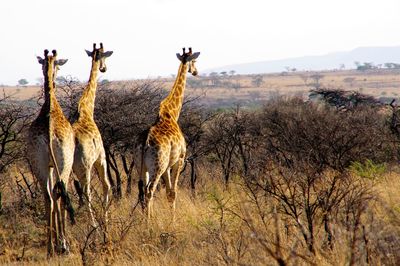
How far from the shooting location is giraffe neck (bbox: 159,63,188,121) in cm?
851

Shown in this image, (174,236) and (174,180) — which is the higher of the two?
(174,180)

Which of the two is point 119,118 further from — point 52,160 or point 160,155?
point 52,160

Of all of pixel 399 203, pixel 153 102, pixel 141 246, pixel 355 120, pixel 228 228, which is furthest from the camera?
pixel 355 120

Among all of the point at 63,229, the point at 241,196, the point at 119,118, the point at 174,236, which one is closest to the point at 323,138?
the point at 119,118

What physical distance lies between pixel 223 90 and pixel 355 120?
57.7 meters

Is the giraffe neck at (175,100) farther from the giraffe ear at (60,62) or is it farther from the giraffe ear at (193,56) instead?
the giraffe ear at (60,62)

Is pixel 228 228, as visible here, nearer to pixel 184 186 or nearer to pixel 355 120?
pixel 184 186

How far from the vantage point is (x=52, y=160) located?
6.47 m

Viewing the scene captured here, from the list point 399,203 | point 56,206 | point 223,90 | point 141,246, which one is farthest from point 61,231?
point 223,90

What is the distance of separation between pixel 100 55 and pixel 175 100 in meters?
1.11

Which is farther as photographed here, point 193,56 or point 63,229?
point 193,56

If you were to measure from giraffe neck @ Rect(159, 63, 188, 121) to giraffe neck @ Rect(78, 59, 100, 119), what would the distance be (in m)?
0.84

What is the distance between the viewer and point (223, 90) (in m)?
70.8

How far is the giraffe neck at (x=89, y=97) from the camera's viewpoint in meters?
7.77
